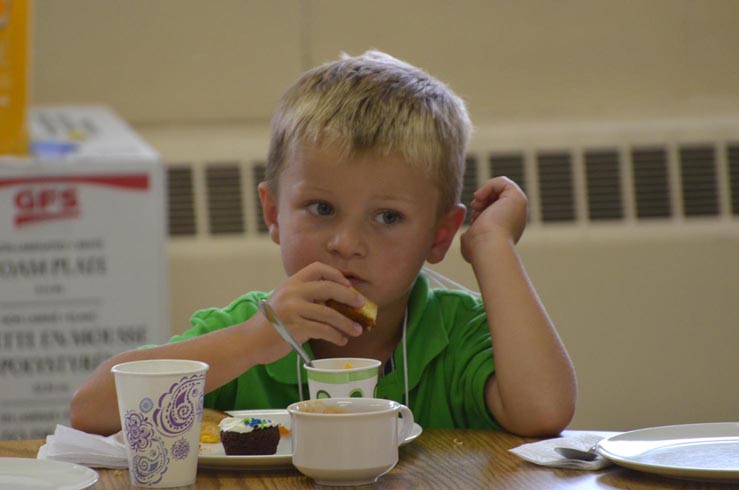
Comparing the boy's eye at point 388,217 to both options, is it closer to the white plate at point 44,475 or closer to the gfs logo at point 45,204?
the white plate at point 44,475

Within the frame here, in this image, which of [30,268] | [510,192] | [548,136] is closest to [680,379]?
[548,136]

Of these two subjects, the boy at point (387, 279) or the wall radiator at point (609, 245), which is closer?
the boy at point (387, 279)

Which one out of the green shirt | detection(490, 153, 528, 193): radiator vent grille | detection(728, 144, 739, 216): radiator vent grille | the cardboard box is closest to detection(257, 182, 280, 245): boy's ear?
the green shirt

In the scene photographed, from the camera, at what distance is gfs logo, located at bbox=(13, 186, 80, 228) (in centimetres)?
223

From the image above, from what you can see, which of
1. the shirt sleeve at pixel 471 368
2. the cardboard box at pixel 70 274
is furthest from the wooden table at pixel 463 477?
the cardboard box at pixel 70 274

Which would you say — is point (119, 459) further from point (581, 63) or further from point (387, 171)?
point (581, 63)

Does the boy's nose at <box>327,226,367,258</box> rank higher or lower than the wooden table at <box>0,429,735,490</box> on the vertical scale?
higher

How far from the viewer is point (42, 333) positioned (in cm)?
222

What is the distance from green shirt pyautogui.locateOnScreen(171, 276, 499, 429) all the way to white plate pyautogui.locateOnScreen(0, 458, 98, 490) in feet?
1.42

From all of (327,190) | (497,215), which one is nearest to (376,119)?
(327,190)

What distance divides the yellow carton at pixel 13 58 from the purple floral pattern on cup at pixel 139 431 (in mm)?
1518

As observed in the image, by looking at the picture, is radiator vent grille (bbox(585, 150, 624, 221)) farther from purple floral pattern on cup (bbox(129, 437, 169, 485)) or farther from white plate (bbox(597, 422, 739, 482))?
purple floral pattern on cup (bbox(129, 437, 169, 485))

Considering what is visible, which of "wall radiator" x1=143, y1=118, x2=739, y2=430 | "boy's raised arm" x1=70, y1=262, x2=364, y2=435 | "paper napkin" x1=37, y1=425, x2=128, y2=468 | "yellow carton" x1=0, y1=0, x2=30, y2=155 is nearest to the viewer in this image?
"paper napkin" x1=37, y1=425, x2=128, y2=468

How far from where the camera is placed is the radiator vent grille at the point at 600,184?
8.18 feet
